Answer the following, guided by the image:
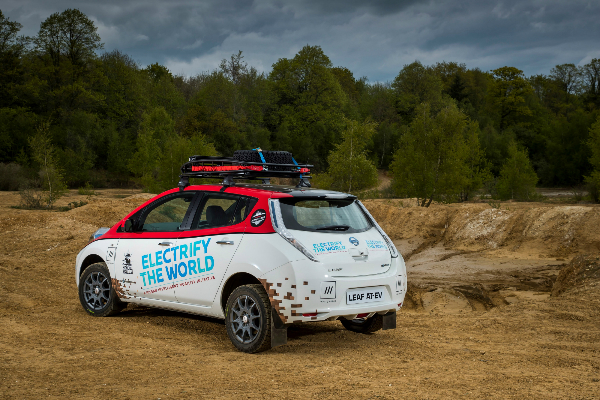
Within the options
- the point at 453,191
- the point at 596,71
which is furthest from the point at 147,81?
the point at 596,71

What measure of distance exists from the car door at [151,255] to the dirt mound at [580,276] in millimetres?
7850

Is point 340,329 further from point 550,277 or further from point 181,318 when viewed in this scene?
point 550,277

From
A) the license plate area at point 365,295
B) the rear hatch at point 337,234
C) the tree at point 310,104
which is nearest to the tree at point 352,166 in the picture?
the rear hatch at point 337,234

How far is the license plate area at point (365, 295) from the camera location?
5754 millimetres

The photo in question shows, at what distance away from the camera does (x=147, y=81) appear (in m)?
71.6

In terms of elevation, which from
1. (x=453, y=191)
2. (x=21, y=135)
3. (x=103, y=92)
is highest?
(x=103, y=92)

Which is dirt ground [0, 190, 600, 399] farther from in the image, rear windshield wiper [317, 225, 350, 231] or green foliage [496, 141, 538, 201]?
green foliage [496, 141, 538, 201]

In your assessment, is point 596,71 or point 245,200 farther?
point 596,71

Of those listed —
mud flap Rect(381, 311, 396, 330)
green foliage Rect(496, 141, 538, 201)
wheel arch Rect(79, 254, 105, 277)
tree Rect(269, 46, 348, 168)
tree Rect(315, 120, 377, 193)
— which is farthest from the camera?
tree Rect(269, 46, 348, 168)

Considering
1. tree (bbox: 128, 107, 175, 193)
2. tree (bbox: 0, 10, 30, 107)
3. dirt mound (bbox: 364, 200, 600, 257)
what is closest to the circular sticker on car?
dirt mound (bbox: 364, 200, 600, 257)

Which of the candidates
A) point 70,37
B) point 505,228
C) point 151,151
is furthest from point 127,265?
point 70,37

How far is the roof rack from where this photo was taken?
6.65 m

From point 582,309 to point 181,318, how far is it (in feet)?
20.6

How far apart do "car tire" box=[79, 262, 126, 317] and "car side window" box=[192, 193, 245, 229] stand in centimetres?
183
